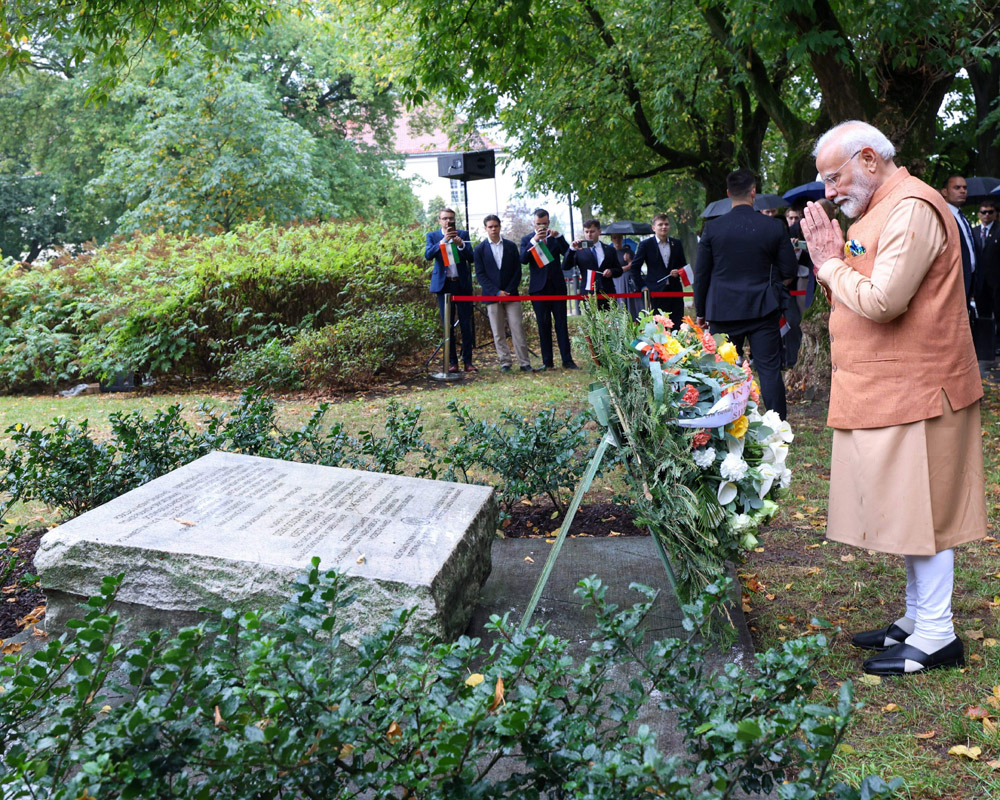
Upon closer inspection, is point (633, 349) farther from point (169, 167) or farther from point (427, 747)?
point (169, 167)

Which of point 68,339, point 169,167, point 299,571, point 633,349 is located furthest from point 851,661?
point 169,167

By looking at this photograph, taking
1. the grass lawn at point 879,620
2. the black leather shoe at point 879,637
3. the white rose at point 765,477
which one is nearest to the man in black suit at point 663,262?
the grass lawn at point 879,620

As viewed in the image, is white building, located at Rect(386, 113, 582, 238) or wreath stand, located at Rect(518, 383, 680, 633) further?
white building, located at Rect(386, 113, 582, 238)

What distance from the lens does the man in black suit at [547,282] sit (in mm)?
11977

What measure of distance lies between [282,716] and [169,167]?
21.5m

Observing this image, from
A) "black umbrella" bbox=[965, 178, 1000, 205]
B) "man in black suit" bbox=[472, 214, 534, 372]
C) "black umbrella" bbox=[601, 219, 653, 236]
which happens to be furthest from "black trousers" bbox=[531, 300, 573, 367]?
"black umbrella" bbox=[965, 178, 1000, 205]

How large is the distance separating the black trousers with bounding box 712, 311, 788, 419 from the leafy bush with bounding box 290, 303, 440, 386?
4.95 meters

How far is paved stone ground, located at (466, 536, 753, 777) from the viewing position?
3.47m

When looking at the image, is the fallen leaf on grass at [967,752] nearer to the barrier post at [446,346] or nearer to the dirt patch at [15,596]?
the dirt patch at [15,596]

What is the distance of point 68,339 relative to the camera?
11852mm

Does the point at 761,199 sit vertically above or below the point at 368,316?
above

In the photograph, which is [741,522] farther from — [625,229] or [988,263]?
[625,229]

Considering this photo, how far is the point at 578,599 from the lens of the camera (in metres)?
4.00

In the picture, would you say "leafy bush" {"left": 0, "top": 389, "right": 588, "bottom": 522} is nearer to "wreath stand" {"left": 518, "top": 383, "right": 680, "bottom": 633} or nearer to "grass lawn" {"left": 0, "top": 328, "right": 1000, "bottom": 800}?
"grass lawn" {"left": 0, "top": 328, "right": 1000, "bottom": 800}
